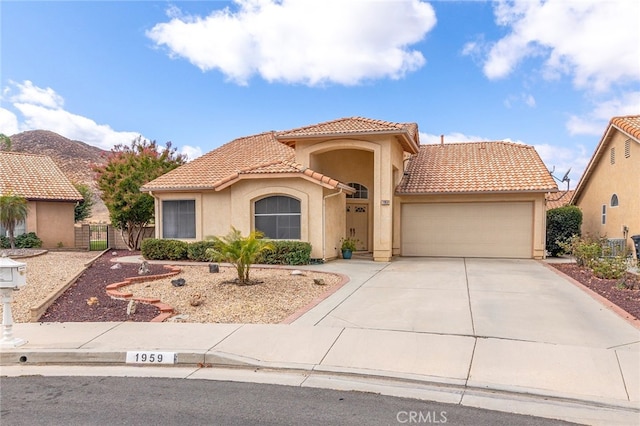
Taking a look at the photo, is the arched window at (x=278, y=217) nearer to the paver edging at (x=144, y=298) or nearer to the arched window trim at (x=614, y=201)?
the paver edging at (x=144, y=298)

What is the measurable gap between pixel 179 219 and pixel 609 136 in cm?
1951

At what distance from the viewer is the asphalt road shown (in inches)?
178

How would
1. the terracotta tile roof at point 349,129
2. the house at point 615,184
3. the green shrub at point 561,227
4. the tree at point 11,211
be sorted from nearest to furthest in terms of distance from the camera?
the terracotta tile roof at point 349,129
the house at point 615,184
the green shrub at point 561,227
the tree at point 11,211

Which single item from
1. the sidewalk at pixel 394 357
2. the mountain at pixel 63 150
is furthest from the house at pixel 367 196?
the mountain at pixel 63 150

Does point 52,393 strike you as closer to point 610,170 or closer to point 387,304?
point 387,304

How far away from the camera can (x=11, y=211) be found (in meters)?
18.9

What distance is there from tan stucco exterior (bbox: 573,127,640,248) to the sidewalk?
11.5 m

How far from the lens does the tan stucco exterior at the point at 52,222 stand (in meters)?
22.1

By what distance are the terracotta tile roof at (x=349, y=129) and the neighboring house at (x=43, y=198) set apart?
1295 centimetres

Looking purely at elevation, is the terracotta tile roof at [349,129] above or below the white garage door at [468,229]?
above

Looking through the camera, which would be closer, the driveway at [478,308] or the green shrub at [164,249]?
the driveway at [478,308]

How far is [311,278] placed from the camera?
12.7m

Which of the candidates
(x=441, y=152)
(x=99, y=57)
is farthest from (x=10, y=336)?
(x=441, y=152)

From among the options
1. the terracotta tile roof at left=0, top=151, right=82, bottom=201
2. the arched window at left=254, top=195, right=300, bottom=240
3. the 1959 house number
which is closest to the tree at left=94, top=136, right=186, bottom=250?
the terracotta tile roof at left=0, top=151, right=82, bottom=201
